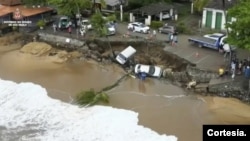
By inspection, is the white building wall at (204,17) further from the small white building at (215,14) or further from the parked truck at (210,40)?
the parked truck at (210,40)

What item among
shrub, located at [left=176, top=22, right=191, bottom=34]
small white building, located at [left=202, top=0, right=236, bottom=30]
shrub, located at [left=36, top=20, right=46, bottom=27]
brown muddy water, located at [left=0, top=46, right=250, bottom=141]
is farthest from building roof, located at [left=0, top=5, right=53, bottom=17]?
small white building, located at [left=202, top=0, right=236, bottom=30]

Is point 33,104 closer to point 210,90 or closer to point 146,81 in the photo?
point 146,81

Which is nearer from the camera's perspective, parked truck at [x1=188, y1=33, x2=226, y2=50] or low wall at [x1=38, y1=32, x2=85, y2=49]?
parked truck at [x1=188, y1=33, x2=226, y2=50]

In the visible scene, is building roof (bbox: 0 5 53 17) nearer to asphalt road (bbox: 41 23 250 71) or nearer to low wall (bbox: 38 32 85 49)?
low wall (bbox: 38 32 85 49)

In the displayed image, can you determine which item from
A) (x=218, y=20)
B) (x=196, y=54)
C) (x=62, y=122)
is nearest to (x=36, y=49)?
(x=62, y=122)

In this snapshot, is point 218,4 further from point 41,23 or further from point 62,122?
point 62,122
